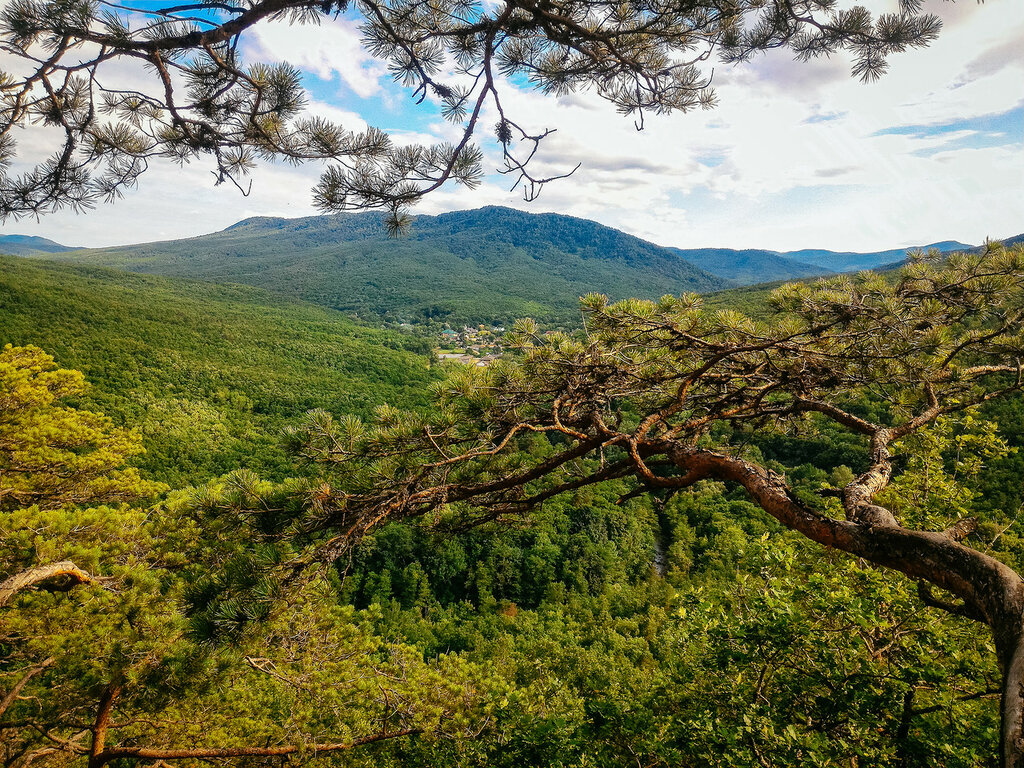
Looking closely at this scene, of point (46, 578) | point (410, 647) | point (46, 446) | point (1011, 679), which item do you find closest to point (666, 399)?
point (1011, 679)

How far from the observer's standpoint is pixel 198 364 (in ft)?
129

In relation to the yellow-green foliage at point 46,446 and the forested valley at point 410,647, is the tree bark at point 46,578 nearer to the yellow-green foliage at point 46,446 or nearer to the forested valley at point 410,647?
the forested valley at point 410,647

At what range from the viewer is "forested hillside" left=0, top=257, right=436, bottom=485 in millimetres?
28266

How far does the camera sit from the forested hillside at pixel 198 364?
2827 cm

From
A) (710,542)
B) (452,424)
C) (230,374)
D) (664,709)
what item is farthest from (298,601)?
(230,374)

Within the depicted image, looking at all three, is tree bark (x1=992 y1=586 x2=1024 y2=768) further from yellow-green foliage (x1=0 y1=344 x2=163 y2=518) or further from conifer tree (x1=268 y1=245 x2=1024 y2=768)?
yellow-green foliage (x1=0 y1=344 x2=163 y2=518)

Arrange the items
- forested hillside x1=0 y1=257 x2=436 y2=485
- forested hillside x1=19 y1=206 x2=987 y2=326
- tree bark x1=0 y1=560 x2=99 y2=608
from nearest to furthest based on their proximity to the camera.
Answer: tree bark x1=0 y1=560 x2=99 y2=608 → forested hillside x1=0 y1=257 x2=436 y2=485 → forested hillside x1=19 y1=206 x2=987 y2=326

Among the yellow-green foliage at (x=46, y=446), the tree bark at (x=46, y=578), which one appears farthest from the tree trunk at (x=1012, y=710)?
the yellow-green foliage at (x=46, y=446)

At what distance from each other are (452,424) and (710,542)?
2666 centimetres

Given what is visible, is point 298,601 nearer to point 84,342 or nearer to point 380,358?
point 84,342

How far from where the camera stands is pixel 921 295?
2646 millimetres

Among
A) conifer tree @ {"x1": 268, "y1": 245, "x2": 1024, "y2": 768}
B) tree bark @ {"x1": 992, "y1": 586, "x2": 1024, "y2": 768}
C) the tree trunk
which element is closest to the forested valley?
conifer tree @ {"x1": 268, "y1": 245, "x2": 1024, "y2": 768}

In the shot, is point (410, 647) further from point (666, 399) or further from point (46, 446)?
point (666, 399)

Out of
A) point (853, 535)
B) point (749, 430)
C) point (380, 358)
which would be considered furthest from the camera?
point (380, 358)
